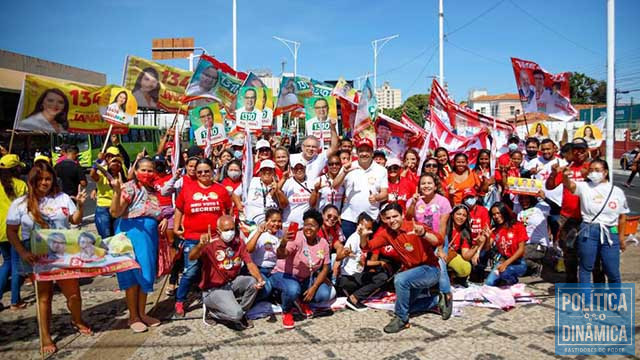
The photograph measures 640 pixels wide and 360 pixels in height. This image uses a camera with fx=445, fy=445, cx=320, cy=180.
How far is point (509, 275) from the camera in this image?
5531mm

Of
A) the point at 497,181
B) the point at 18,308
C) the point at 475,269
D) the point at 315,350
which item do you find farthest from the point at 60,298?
the point at 497,181

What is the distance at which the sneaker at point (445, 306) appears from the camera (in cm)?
479

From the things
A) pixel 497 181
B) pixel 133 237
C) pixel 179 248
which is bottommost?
pixel 179 248

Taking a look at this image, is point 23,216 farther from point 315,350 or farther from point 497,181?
point 497,181

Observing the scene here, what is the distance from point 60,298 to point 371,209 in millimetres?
4013

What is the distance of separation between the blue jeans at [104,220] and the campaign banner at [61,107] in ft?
4.13

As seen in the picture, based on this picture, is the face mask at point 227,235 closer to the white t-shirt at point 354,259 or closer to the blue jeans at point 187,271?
the blue jeans at point 187,271

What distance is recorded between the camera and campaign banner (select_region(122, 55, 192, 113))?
839cm

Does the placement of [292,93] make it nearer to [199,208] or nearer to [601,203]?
[199,208]

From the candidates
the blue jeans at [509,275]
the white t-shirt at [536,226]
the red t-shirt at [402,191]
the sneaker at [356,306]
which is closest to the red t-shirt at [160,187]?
the sneaker at [356,306]

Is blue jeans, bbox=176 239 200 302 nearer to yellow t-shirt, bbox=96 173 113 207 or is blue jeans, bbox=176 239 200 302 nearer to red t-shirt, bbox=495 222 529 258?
yellow t-shirt, bbox=96 173 113 207

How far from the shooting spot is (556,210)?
654cm

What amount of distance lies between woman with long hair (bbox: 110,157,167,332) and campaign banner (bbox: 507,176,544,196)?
4.73m

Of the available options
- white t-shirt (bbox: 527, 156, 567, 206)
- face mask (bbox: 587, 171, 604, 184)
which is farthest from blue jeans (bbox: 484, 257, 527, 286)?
face mask (bbox: 587, 171, 604, 184)
